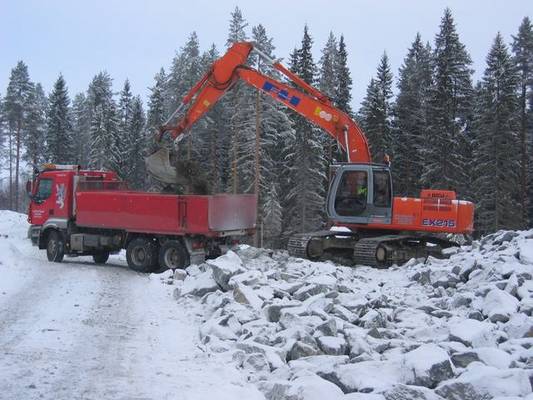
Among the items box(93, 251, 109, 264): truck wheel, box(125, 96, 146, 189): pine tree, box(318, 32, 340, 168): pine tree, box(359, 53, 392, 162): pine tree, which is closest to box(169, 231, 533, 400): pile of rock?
→ box(93, 251, 109, 264): truck wheel

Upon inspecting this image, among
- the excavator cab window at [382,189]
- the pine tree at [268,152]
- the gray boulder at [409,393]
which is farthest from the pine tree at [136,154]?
the gray boulder at [409,393]

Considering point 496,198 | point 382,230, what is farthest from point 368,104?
point 382,230

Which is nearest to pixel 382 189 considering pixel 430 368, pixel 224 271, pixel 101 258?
pixel 224 271

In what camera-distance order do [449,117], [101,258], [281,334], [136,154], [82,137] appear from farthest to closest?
[82,137] < [136,154] < [449,117] < [101,258] < [281,334]

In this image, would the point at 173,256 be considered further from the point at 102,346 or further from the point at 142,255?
the point at 102,346

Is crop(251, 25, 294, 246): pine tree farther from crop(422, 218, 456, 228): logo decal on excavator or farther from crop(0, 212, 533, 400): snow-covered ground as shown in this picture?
crop(0, 212, 533, 400): snow-covered ground

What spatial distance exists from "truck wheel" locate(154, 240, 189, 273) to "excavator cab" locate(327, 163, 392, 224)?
4.10 meters

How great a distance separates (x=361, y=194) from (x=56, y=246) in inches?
374

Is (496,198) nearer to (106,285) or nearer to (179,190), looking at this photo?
(179,190)

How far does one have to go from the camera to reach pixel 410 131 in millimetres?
42594

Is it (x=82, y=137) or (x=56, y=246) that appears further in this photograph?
(x=82, y=137)

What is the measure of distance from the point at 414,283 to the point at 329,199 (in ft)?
16.8

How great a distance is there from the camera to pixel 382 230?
52.9 ft

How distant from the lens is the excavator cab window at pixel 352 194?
15.7 meters
